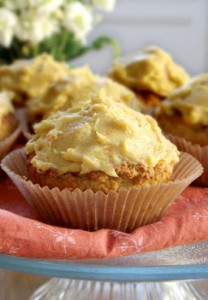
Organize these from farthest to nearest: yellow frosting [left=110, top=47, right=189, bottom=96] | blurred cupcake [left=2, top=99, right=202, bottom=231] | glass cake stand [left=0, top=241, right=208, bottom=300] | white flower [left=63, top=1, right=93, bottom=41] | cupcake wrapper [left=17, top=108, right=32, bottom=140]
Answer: white flower [left=63, top=1, right=93, bottom=41] < yellow frosting [left=110, top=47, right=189, bottom=96] < cupcake wrapper [left=17, top=108, right=32, bottom=140] < blurred cupcake [left=2, top=99, right=202, bottom=231] < glass cake stand [left=0, top=241, right=208, bottom=300]

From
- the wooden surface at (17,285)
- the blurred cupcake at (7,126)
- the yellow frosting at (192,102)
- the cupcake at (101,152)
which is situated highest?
the cupcake at (101,152)

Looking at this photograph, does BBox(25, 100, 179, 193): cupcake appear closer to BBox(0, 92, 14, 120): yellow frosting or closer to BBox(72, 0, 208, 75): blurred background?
BBox(0, 92, 14, 120): yellow frosting

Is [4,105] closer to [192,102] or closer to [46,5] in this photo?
[192,102]

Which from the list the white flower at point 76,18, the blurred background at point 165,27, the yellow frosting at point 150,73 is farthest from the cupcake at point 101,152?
the blurred background at point 165,27

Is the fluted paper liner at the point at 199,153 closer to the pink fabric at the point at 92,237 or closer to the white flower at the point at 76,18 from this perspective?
the pink fabric at the point at 92,237

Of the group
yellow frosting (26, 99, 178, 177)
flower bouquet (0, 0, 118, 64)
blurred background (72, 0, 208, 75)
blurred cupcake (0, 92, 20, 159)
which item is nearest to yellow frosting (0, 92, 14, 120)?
blurred cupcake (0, 92, 20, 159)

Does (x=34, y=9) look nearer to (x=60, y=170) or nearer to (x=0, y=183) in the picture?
(x=0, y=183)

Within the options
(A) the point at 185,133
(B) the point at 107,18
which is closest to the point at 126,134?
(A) the point at 185,133
